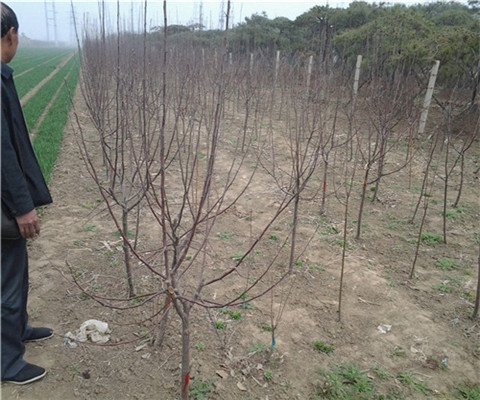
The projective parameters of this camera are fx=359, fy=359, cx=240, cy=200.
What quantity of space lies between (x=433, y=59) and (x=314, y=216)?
6.54m

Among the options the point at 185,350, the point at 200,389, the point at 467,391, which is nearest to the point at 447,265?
the point at 467,391

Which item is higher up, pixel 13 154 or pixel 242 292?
pixel 13 154

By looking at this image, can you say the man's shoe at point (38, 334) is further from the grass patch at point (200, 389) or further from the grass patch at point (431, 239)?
the grass patch at point (431, 239)

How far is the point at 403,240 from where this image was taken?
165 inches

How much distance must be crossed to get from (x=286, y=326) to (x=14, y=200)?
1.98 m

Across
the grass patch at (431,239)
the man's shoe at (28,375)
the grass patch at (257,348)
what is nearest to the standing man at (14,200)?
the man's shoe at (28,375)

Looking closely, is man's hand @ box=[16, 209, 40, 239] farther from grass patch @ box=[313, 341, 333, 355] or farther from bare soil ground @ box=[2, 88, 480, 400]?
grass patch @ box=[313, 341, 333, 355]

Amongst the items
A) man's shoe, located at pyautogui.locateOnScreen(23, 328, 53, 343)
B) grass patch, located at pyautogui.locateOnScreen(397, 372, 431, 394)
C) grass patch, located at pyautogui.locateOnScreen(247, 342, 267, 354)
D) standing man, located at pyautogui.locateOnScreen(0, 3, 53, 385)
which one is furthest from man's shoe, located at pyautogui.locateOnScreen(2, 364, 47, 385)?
grass patch, located at pyautogui.locateOnScreen(397, 372, 431, 394)

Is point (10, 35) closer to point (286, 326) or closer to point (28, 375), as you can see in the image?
point (28, 375)

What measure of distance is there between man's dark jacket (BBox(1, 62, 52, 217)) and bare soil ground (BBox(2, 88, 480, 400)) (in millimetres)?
389

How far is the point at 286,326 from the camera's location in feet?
8.87

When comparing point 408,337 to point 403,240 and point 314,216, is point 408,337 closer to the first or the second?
point 403,240

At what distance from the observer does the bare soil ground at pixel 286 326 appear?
2.15 m

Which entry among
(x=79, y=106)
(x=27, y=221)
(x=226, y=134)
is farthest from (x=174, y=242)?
(x=79, y=106)
